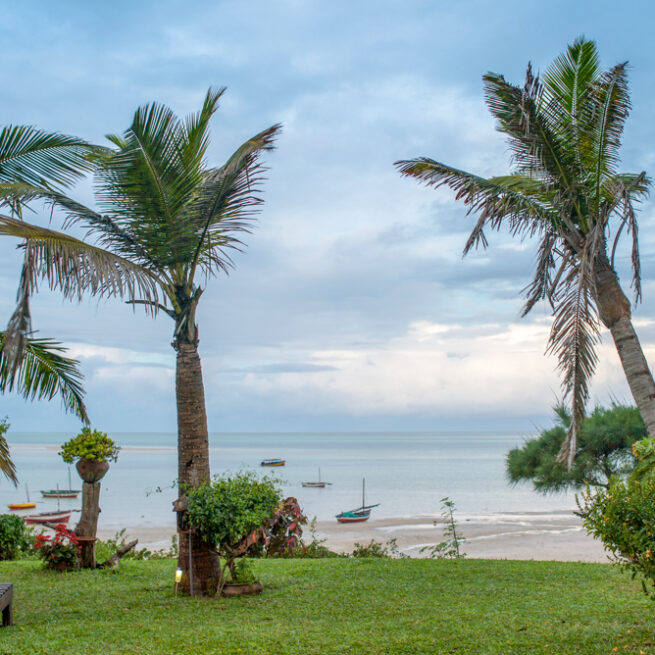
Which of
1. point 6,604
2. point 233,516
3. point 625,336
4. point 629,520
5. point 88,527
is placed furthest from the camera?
point 88,527

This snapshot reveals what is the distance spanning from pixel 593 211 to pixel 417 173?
281 centimetres

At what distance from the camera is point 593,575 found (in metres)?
9.05

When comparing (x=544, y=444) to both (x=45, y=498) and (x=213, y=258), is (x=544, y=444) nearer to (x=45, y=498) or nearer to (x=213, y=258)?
(x=213, y=258)

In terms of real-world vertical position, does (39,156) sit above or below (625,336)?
above

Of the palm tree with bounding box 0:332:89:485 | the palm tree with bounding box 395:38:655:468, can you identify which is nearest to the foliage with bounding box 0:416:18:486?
the palm tree with bounding box 0:332:89:485

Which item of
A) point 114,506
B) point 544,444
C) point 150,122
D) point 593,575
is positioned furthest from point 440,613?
point 114,506

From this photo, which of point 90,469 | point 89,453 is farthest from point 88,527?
point 89,453

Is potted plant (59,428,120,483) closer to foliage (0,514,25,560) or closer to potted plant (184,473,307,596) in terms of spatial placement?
foliage (0,514,25,560)

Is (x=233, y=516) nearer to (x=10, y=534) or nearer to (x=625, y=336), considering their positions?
(x=625, y=336)

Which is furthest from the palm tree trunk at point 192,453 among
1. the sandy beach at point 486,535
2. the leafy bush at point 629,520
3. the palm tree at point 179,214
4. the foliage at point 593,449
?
the sandy beach at point 486,535

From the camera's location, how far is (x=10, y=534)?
11633mm

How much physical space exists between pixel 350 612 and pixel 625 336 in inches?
195

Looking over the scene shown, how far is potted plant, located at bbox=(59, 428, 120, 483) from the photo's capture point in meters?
10.2

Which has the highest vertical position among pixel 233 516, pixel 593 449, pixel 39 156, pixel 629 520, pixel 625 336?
pixel 39 156
